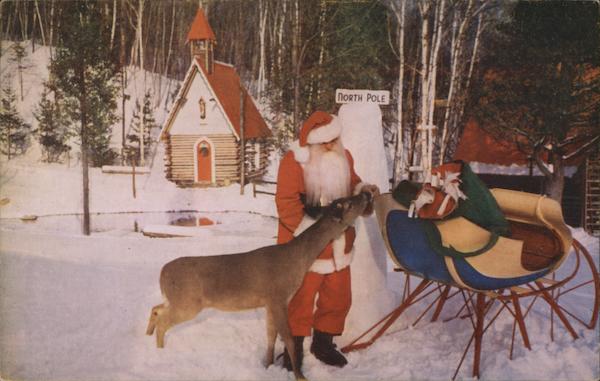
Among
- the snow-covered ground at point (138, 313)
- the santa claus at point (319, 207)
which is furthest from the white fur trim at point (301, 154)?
the snow-covered ground at point (138, 313)

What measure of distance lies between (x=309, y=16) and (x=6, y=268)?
7.89 ft

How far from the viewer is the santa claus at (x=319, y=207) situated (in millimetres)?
2326

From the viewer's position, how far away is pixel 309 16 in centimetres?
318

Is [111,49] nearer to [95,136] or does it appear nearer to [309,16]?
[95,136]

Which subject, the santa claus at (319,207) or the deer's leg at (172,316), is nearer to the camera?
the deer's leg at (172,316)

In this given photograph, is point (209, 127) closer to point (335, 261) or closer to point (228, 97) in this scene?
point (228, 97)

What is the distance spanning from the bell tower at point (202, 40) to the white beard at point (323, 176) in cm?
108

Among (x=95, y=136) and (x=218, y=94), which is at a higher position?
(x=218, y=94)

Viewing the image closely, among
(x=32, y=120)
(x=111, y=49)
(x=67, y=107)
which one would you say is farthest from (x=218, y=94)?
(x=32, y=120)

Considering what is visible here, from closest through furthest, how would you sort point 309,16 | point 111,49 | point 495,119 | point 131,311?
point 131,311 < point 111,49 < point 309,16 < point 495,119

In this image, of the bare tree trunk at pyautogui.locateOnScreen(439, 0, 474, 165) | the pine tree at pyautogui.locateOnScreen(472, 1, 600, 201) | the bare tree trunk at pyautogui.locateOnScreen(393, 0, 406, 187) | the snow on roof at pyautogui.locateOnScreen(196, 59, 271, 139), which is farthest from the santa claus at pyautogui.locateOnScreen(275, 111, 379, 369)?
the pine tree at pyautogui.locateOnScreen(472, 1, 600, 201)

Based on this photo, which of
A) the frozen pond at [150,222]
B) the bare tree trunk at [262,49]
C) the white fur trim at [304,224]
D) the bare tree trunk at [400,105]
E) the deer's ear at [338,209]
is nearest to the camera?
the deer's ear at [338,209]

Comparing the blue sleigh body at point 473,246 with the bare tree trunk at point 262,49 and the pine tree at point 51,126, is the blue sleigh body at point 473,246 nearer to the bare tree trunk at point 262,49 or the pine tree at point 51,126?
the bare tree trunk at point 262,49

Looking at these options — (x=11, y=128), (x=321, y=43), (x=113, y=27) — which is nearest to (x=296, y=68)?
(x=321, y=43)
